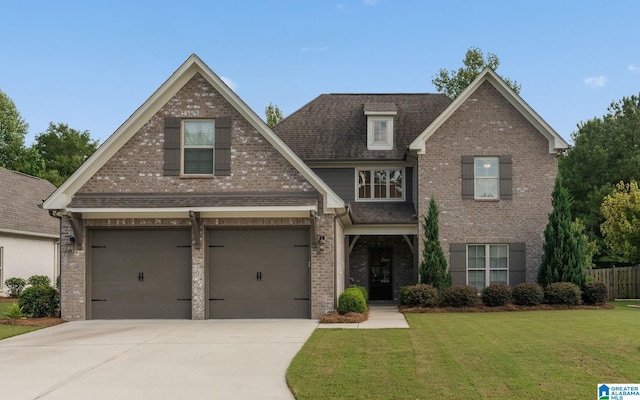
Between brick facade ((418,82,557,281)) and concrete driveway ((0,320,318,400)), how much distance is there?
8509 millimetres

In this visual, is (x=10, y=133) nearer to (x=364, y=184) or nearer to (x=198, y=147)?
(x=364, y=184)

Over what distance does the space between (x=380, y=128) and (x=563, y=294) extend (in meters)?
8.90

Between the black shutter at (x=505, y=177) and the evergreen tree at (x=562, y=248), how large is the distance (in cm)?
154

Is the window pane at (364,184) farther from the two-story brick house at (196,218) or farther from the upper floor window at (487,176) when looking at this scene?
the two-story brick house at (196,218)

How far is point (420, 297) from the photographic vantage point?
68.9ft

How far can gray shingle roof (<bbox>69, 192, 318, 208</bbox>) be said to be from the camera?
17.2 metres

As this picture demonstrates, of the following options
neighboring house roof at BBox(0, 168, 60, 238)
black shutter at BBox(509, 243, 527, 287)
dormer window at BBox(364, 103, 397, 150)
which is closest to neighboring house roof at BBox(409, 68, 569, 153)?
dormer window at BBox(364, 103, 397, 150)

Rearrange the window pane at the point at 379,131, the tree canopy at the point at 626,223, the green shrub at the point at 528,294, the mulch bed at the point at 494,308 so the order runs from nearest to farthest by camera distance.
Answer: the mulch bed at the point at 494,308 → the green shrub at the point at 528,294 → the window pane at the point at 379,131 → the tree canopy at the point at 626,223

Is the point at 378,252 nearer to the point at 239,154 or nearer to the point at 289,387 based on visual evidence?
the point at 239,154

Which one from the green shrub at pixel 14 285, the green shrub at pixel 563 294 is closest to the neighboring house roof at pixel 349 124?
the green shrub at pixel 563 294

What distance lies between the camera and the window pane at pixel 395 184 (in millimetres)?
25031

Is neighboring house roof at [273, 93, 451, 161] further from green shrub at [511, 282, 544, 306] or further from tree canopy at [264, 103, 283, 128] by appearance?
tree canopy at [264, 103, 283, 128]

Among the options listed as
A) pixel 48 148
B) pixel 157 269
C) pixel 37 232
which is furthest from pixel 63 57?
pixel 48 148

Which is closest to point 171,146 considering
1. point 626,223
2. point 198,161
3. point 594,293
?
point 198,161
